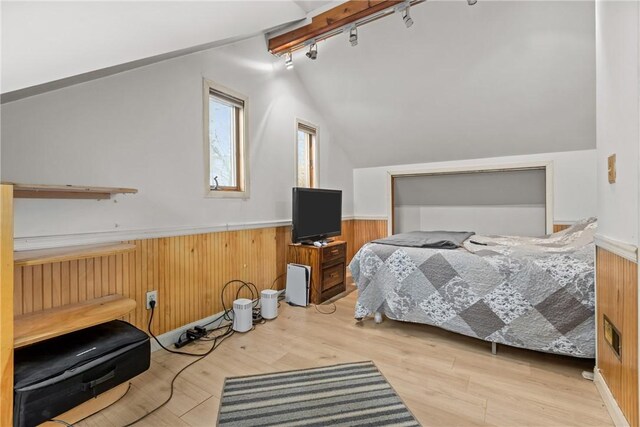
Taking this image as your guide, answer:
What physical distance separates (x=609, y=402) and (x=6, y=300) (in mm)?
2863

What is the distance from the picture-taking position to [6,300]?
1.18 meters

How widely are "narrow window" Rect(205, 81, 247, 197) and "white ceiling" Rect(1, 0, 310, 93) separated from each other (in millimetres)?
1288

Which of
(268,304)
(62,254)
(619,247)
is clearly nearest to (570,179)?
(619,247)

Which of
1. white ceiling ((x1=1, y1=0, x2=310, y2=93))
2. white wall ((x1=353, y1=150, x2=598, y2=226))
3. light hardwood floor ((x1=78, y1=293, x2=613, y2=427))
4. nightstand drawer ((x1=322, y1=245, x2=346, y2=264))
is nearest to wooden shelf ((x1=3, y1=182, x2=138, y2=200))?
white ceiling ((x1=1, y1=0, x2=310, y2=93))

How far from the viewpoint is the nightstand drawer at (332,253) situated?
3.45m

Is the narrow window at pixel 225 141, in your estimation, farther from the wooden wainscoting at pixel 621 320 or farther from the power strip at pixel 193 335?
the wooden wainscoting at pixel 621 320

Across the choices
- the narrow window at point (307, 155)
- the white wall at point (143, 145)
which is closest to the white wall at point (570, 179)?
the narrow window at point (307, 155)

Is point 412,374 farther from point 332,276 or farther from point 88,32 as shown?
point 88,32

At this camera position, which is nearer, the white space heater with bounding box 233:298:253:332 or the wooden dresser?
the white space heater with bounding box 233:298:253:332

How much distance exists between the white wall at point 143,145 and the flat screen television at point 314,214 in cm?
32

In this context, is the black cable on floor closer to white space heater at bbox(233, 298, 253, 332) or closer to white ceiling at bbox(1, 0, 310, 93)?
white space heater at bbox(233, 298, 253, 332)

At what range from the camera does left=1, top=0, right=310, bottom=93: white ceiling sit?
0.95m

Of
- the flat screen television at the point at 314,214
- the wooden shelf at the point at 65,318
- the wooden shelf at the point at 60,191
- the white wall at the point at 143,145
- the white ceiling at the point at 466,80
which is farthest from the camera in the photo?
the flat screen television at the point at 314,214

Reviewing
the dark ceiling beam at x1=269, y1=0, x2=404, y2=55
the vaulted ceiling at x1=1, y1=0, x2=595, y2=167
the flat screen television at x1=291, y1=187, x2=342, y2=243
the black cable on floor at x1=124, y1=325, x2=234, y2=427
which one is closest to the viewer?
the vaulted ceiling at x1=1, y1=0, x2=595, y2=167
